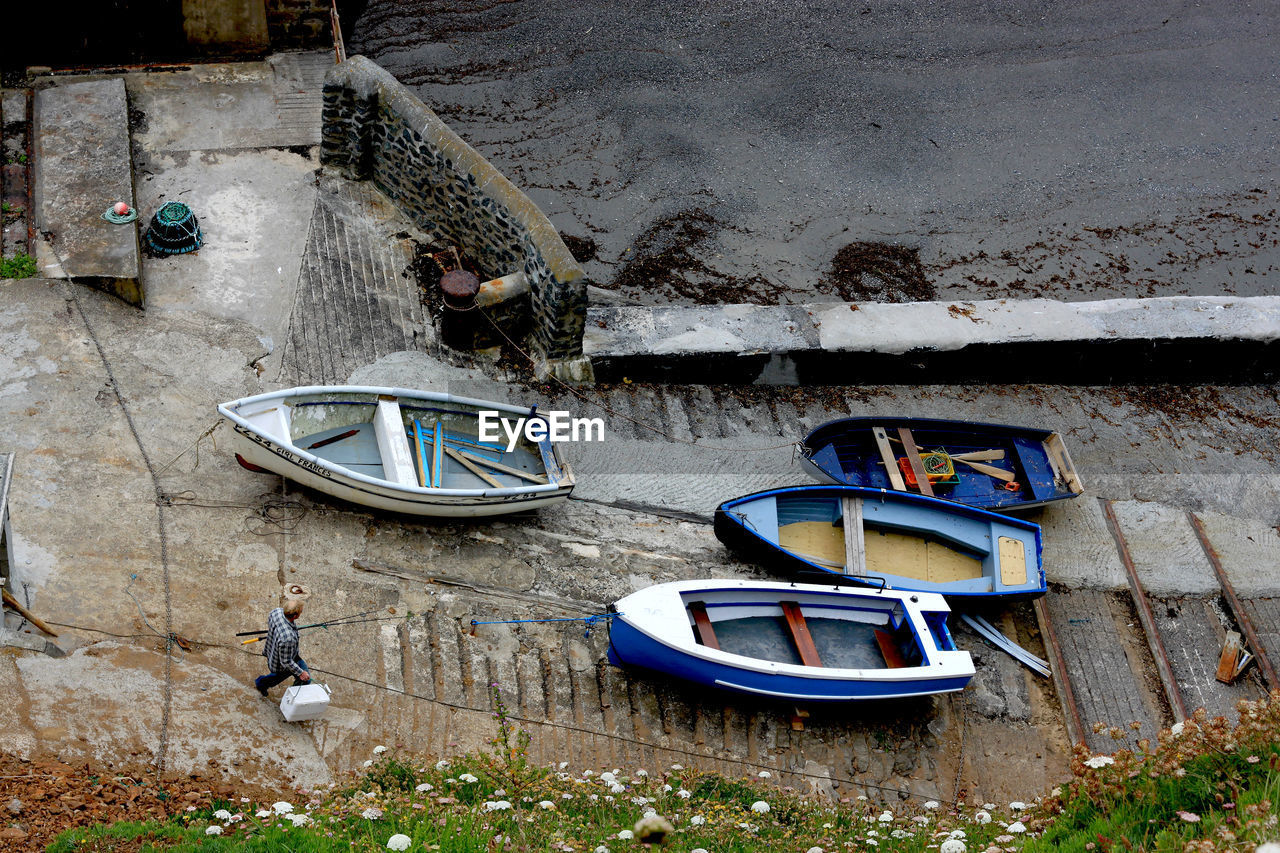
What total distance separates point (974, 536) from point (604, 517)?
12.0 ft

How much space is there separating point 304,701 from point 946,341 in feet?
26.6

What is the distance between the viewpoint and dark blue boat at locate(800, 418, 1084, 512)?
11377 millimetres

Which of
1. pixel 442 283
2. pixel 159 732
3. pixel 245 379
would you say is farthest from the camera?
pixel 442 283

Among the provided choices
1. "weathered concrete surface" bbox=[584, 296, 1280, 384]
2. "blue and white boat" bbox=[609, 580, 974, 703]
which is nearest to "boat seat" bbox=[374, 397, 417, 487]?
"blue and white boat" bbox=[609, 580, 974, 703]

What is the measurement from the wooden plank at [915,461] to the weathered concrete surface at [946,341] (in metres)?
1.24

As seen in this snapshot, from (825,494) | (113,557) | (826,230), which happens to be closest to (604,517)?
(825,494)

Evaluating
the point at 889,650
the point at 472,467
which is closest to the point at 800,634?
the point at 889,650

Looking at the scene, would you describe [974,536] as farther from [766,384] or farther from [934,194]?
[934,194]

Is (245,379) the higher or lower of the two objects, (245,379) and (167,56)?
the lower

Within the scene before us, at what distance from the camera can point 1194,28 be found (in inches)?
A: 701

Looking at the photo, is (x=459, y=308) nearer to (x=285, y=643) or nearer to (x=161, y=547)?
(x=161, y=547)

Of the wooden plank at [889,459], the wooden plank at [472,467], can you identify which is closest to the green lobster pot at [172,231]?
the wooden plank at [472,467]

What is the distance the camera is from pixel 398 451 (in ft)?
32.5

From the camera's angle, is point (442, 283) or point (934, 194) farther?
point (934, 194)
